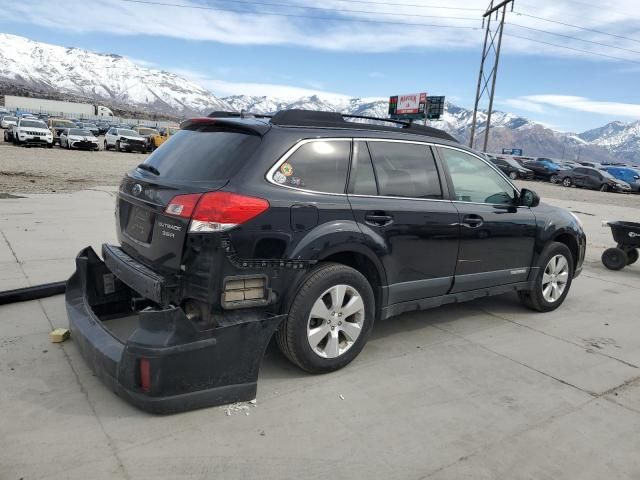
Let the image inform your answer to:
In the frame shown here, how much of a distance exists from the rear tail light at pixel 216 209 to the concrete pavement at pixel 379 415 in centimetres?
114

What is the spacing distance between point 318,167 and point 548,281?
316 cm

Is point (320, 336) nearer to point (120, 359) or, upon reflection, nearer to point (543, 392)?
point (120, 359)

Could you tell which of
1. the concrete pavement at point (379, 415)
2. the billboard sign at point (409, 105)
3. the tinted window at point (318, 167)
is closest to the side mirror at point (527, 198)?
the concrete pavement at point (379, 415)

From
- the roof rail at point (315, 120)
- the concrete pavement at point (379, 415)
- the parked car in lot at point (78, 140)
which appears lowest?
the concrete pavement at point (379, 415)

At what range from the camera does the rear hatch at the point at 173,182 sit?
329 cm

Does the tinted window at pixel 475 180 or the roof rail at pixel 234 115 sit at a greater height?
the roof rail at pixel 234 115

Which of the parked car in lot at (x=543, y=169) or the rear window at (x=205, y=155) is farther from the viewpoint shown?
the parked car in lot at (x=543, y=169)

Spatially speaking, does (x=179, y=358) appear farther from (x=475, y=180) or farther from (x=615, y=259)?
(x=615, y=259)

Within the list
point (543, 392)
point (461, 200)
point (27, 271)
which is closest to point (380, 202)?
point (461, 200)

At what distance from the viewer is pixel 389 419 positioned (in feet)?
10.6

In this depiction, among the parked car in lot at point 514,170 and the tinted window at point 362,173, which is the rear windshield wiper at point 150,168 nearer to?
the tinted window at point 362,173

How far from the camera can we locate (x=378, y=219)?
12.7 ft

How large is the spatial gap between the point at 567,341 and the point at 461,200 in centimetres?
165

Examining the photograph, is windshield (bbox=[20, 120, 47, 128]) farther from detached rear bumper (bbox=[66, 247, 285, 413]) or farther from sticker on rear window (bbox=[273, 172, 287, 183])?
sticker on rear window (bbox=[273, 172, 287, 183])
